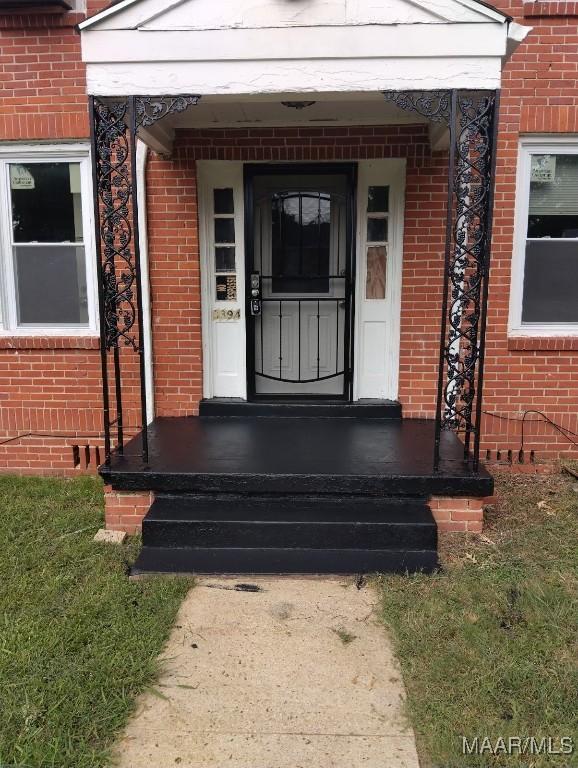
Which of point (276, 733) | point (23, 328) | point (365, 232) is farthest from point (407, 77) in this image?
point (23, 328)

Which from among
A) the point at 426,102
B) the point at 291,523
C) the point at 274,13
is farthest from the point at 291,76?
the point at 291,523

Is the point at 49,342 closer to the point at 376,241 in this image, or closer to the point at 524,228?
the point at 376,241

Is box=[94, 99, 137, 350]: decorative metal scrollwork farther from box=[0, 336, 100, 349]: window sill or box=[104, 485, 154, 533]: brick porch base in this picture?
box=[0, 336, 100, 349]: window sill

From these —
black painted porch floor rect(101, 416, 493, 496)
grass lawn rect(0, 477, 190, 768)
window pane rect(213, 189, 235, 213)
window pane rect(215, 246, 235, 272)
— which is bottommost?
grass lawn rect(0, 477, 190, 768)

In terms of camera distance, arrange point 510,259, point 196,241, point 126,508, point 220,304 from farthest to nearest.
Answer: point 220,304 < point 196,241 < point 510,259 < point 126,508

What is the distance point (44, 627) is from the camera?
10.1ft

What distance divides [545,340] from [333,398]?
197 cm

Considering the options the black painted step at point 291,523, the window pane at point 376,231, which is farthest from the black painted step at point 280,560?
the window pane at point 376,231

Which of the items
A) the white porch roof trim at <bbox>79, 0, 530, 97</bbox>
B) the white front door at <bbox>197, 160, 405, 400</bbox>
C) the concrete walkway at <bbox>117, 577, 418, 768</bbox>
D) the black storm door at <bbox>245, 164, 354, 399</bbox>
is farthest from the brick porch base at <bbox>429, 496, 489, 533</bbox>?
the white porch roof trim at <bbox>79, 0, 530, 97</bbox>

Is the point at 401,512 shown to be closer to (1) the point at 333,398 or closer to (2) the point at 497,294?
(1) the point at 333,398

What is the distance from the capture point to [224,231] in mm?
5406

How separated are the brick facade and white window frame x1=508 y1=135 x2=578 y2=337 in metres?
0.12

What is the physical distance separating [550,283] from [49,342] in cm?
458

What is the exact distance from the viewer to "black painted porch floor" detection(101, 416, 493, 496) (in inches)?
154
